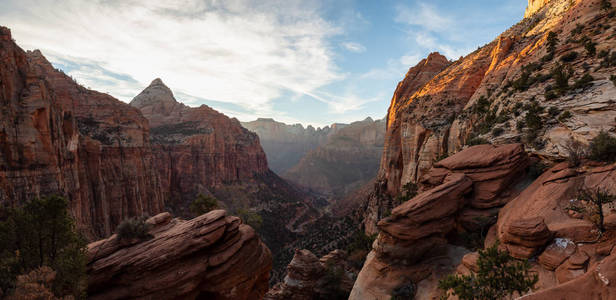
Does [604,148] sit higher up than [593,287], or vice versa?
[604,148]

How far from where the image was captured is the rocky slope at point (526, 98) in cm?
1497

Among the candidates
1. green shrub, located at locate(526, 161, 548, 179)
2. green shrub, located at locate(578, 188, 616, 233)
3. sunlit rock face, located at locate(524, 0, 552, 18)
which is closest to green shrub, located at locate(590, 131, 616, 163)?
green shrub, located at locate(578, 188, 616, 233)

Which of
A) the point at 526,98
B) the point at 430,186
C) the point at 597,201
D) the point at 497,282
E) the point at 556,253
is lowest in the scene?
the point at 497,282

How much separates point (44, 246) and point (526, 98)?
34.2 meters

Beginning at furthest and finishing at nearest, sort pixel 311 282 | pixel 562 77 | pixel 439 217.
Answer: pixel 311 282 → pixel 562 77 → pixel 439 217

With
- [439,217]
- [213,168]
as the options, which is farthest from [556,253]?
[213,168]

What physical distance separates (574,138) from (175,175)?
3344 inches

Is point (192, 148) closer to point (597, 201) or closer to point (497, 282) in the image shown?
point (497, 282)

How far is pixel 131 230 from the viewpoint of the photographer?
43.9 feet

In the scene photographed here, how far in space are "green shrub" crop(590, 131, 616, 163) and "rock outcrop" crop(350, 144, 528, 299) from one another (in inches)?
157

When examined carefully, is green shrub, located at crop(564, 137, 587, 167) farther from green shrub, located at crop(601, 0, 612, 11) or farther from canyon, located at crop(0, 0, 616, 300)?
green shrub, located at crop(601, 0, 612, 11)

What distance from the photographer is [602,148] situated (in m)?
11.1

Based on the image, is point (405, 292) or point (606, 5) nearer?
point (405, 292)

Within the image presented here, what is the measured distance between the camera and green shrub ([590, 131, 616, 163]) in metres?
11.0
